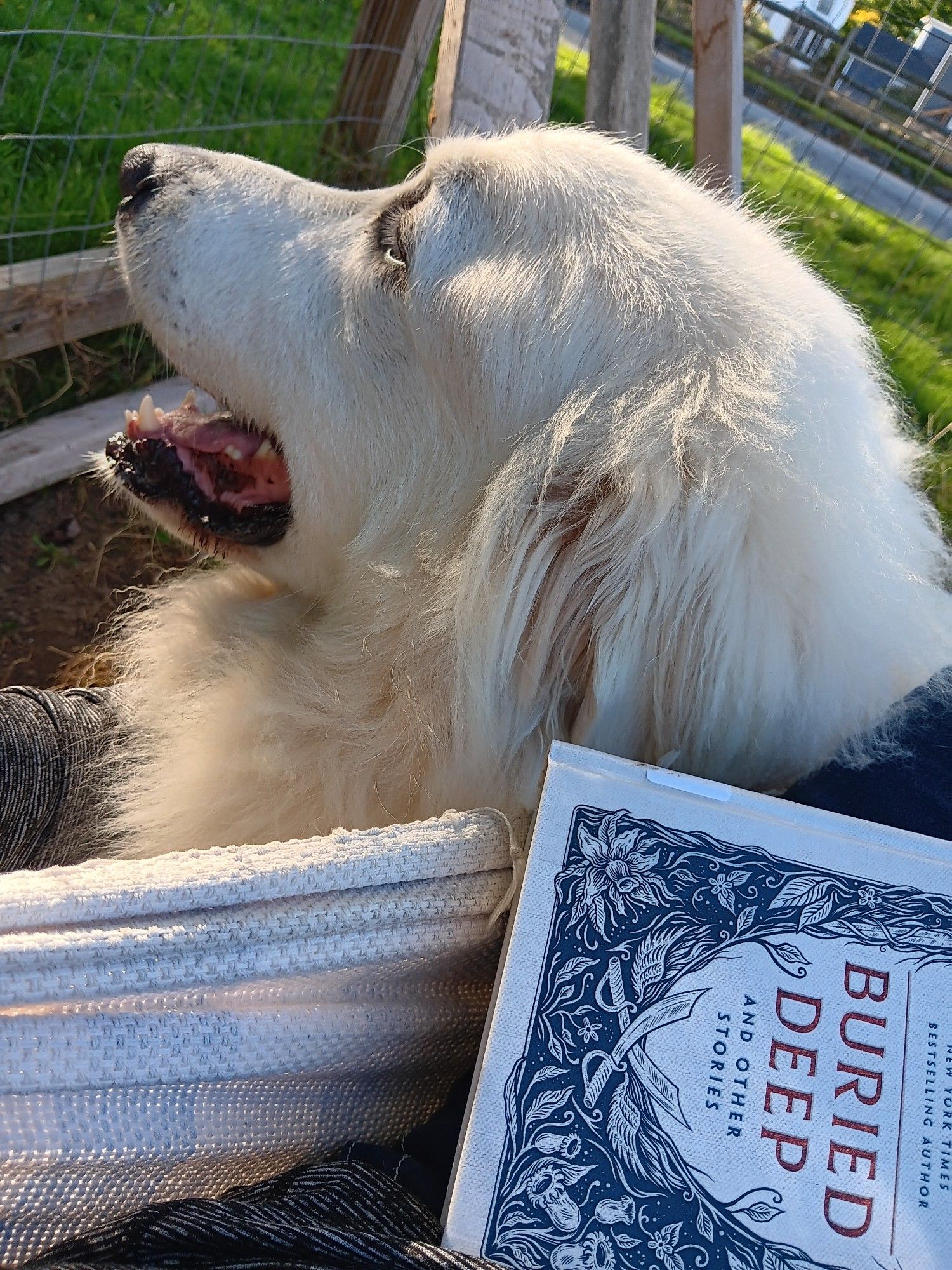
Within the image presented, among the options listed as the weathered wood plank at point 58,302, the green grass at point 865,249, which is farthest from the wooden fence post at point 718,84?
the weathered wood plank at point 58,302

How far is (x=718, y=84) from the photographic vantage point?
270 cm

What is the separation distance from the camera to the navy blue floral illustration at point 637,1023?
3.02 feet

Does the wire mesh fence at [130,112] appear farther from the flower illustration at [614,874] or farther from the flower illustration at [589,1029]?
the flower illustration at [589,1029]

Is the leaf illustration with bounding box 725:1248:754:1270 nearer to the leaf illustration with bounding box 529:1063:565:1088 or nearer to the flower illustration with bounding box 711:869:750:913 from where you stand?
the leaf illustration with bounding box 529:1063:565:1088

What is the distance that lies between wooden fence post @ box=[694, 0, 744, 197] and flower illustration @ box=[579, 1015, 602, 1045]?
7.26 ft

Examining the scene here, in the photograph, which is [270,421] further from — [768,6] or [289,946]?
[768,6]

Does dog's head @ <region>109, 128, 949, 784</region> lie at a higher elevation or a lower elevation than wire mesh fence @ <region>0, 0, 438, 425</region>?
higher

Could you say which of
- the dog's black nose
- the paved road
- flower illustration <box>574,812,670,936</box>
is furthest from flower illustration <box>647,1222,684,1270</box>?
the paved road

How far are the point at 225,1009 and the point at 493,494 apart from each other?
794mm

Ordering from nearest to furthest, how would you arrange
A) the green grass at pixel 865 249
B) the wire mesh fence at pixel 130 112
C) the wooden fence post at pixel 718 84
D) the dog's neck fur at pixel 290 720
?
the dog's neck fur at pixel 290 720 < the wooden fence post at pixel 718 84 < the wire mesh fence at pixel 130 112 < the green grass at pixel 865 249

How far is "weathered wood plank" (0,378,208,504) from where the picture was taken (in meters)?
2.86

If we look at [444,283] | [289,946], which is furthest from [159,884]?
[444,283]

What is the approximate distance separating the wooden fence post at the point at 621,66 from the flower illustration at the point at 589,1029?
7.54 ft

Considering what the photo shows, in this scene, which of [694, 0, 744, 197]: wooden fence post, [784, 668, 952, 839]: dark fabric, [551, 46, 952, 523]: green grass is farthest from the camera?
[551, 46, 952, 523]: green grass
